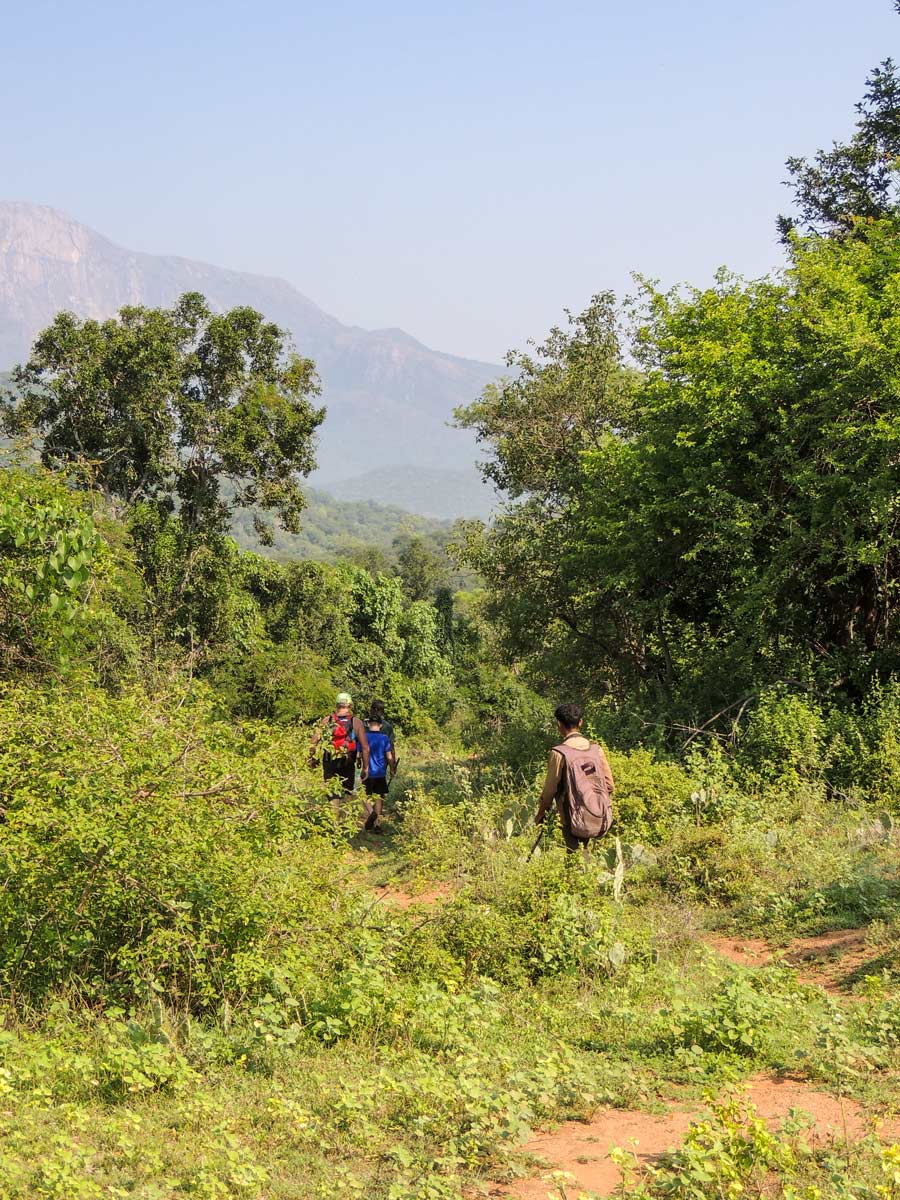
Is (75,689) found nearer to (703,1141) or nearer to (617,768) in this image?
(617,768)

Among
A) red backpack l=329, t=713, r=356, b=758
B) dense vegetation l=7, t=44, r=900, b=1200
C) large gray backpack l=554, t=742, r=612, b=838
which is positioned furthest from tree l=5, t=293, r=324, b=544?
large gray backpack l=554, t=742, r=612, b=838

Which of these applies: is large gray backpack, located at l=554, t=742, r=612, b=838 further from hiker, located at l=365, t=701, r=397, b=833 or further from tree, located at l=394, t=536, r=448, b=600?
tree, located at l=394, t=536, r=448, b=600

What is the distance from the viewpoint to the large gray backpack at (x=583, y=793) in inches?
269

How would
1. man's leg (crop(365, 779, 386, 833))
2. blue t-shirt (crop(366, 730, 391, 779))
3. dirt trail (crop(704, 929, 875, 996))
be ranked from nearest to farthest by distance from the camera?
dirt trail (crop(704, 929, 875, 996))
blue t-shirt (crop(366, 730, 391, 779))
man's leg (crop(365, 779, 386, 833))

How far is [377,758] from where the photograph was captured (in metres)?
11.6

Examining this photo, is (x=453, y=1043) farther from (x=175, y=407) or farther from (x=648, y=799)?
(x=175, y=407)

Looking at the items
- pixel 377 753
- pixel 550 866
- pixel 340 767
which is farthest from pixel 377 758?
pixel 550 866

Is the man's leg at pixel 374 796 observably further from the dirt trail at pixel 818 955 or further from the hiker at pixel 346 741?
the dirt trail at pixel 818 955

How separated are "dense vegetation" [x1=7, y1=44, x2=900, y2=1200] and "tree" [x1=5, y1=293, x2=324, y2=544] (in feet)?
34.1

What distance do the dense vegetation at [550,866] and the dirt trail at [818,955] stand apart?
81mm

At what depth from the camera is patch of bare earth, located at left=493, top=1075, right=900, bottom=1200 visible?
3635 mm

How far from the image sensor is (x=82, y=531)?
7145 millimetres

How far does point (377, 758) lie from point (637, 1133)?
775 centimetres

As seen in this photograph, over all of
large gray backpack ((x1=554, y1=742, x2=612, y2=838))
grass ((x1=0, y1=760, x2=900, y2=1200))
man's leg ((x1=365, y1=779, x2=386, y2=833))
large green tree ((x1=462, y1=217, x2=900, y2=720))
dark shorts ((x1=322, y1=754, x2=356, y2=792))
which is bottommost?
man's leg ((x1=365, y1=779, x2=386, y2=833))
